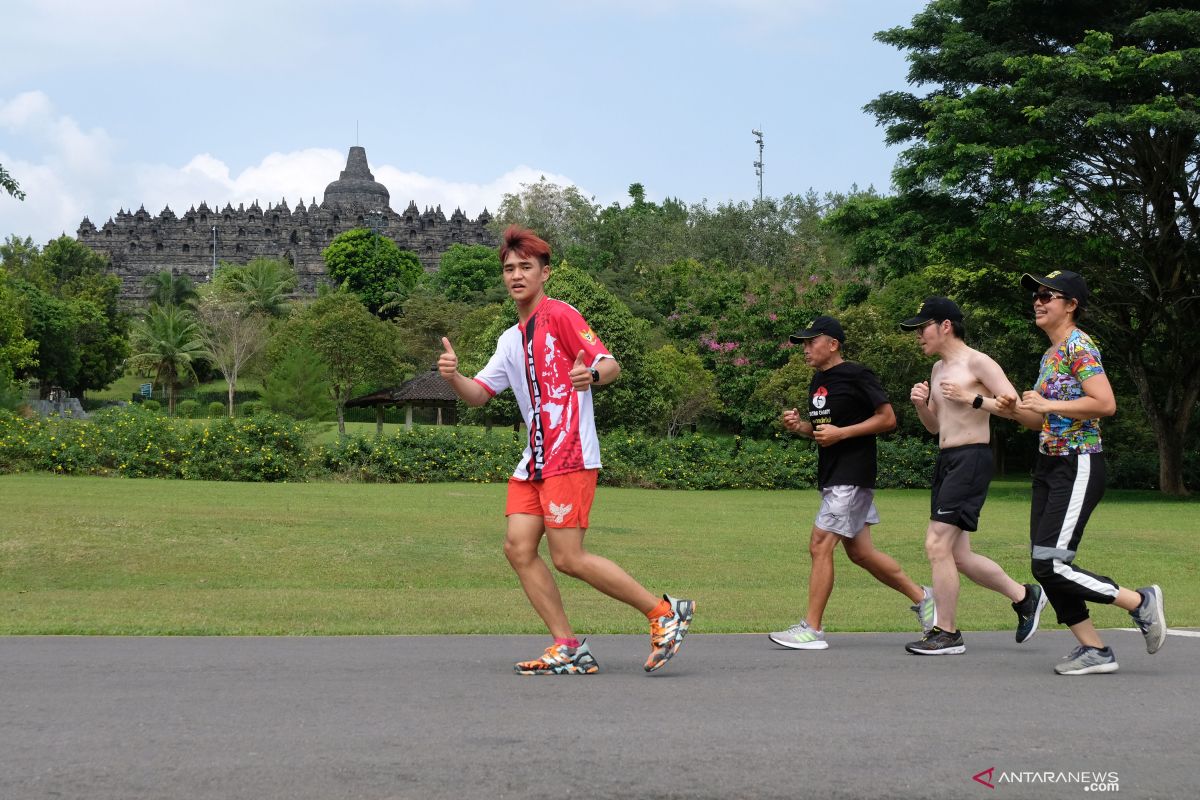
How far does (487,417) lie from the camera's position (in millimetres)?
58875

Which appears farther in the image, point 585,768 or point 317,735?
point 317,735

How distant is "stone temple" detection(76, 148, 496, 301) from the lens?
161 metres

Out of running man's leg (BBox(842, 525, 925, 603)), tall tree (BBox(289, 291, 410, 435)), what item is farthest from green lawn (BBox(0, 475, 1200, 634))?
tall tree (BBox(289, 291, 410, 435))

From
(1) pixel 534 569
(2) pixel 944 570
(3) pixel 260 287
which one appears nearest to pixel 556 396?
(1) pixel 534 569

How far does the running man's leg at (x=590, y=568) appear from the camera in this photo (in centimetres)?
614

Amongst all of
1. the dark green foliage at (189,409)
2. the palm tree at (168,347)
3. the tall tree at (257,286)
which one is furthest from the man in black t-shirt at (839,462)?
the tall tree at (257,286)

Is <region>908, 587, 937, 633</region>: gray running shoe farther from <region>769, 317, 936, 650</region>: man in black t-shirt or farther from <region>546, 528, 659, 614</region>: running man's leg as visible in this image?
<region>546, 528, 659, 614</region>: running man's leg

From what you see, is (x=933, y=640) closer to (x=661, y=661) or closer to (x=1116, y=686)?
(x=1116, y=686)

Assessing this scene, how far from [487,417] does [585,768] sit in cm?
5509

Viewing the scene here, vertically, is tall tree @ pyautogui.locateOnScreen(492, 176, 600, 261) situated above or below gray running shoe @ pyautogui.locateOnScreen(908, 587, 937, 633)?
above

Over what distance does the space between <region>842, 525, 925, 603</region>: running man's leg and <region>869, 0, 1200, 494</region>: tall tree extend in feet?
71.9

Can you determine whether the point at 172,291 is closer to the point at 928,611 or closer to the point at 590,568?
the point at 928,611

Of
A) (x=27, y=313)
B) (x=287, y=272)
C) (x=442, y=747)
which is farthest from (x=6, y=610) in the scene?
(x=287, y=272)

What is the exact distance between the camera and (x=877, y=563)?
25.3ft
